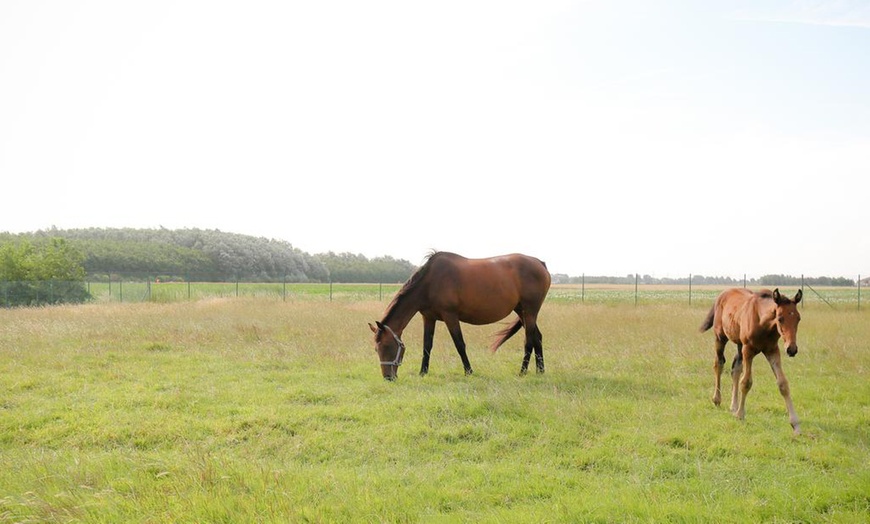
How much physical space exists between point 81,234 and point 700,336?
3565 inches

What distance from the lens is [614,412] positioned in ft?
23.5

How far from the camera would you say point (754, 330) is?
6.83 metres

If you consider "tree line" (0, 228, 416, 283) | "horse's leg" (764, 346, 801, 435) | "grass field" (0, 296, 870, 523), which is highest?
"tree line" (0, 228, 416, 283)

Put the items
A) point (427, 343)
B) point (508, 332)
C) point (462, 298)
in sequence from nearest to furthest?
point (427, 343), point (462, 298), point (508, 332)

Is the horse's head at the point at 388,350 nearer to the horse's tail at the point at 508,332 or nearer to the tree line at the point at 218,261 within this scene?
the horse's tail at the point at 508,332

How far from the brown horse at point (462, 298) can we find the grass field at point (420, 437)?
2.05 ft

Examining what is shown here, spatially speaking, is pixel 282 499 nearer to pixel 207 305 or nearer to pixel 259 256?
pixel 207 305

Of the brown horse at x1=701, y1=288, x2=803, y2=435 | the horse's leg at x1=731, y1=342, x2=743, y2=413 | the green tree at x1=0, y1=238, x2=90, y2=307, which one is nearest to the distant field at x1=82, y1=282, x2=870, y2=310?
A: the green tree at x1=0, y1=238, x2=90, y2=307

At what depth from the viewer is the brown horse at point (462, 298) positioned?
1013 cm

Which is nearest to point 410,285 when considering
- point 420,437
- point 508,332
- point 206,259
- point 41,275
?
point 508,332

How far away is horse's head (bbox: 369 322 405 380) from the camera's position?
376 inches

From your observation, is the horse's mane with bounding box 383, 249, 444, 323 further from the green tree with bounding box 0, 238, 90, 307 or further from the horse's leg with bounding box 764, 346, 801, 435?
the green tree with bounding box 0, 238, 90, 307

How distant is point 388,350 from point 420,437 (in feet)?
11.2

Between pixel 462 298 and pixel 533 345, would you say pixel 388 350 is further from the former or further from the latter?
pixel 533 345
